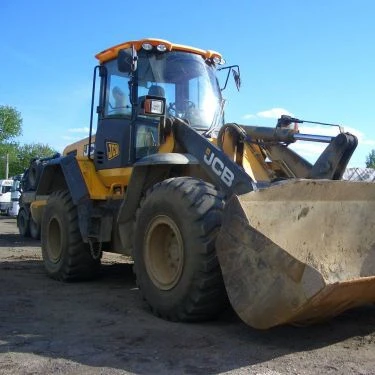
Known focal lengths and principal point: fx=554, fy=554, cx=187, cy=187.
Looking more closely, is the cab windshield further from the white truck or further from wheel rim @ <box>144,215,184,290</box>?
the white truck

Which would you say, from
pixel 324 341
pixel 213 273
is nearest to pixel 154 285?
pixel 213 273

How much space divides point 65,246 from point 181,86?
2697mm

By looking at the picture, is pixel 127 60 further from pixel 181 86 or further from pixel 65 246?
pixel 65 246

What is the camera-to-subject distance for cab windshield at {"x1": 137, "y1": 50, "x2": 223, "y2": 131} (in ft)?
22.6

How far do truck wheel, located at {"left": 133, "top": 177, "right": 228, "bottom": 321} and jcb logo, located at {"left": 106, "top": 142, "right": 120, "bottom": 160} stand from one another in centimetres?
170

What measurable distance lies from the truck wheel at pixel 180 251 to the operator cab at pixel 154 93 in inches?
53.6

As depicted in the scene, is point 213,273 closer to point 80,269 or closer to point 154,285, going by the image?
point 154,285

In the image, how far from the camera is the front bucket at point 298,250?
13.4ft

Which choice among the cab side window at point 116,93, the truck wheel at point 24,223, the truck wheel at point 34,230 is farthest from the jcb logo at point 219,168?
the truck wheel at point 24,223

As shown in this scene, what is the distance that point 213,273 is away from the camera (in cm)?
485

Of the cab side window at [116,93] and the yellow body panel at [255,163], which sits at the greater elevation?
the cab side window at [116,93]

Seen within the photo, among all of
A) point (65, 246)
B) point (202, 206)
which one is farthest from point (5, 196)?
point (202, 206)

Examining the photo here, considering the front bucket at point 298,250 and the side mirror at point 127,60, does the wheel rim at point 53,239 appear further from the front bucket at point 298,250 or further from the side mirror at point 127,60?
the front bucket at point 298,250

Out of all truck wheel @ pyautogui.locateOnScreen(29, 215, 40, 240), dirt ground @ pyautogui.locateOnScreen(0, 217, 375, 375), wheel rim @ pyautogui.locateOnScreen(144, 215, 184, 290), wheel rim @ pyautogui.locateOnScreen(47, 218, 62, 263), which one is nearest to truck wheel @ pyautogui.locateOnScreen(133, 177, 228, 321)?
wheel rim @ pyautogui.locateOnScreen(144, 215, 184, 290)
